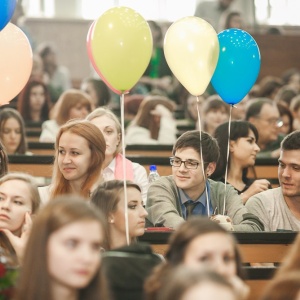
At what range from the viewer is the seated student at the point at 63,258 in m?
3.42

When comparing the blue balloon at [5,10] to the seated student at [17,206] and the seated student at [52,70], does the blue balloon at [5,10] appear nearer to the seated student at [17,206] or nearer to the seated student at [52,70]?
the seated student at [17,206]

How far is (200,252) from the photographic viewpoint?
142 inches

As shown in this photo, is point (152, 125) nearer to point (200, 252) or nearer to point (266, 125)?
point (266, 125)

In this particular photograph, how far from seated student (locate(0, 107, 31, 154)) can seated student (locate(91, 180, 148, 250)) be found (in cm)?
289

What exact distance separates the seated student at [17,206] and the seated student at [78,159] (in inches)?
29.5

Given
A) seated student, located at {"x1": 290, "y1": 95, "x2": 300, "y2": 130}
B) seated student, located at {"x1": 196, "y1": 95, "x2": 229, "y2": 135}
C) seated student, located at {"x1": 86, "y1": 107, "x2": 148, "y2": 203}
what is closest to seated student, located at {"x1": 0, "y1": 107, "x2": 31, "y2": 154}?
seated student, located at {"x1": 86, "y1": 107, "x2": 148, "y2": 203}

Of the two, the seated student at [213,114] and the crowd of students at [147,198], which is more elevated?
the seated student at [213,114]

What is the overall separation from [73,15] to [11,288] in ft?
40.8

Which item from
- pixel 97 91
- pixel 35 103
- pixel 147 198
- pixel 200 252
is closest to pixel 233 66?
pixel 147 198

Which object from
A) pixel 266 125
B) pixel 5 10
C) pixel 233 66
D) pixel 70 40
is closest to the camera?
pixel 5 10

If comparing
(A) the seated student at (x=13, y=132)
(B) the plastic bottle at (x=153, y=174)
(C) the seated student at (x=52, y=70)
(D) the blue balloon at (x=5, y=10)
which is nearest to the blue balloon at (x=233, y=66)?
(B) the plastic bottle at (x=153, y=174)

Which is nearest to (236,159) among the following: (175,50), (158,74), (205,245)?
(175,50)

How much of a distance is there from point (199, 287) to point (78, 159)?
103 inches

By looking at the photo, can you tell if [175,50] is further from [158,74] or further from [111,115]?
[158,74]
